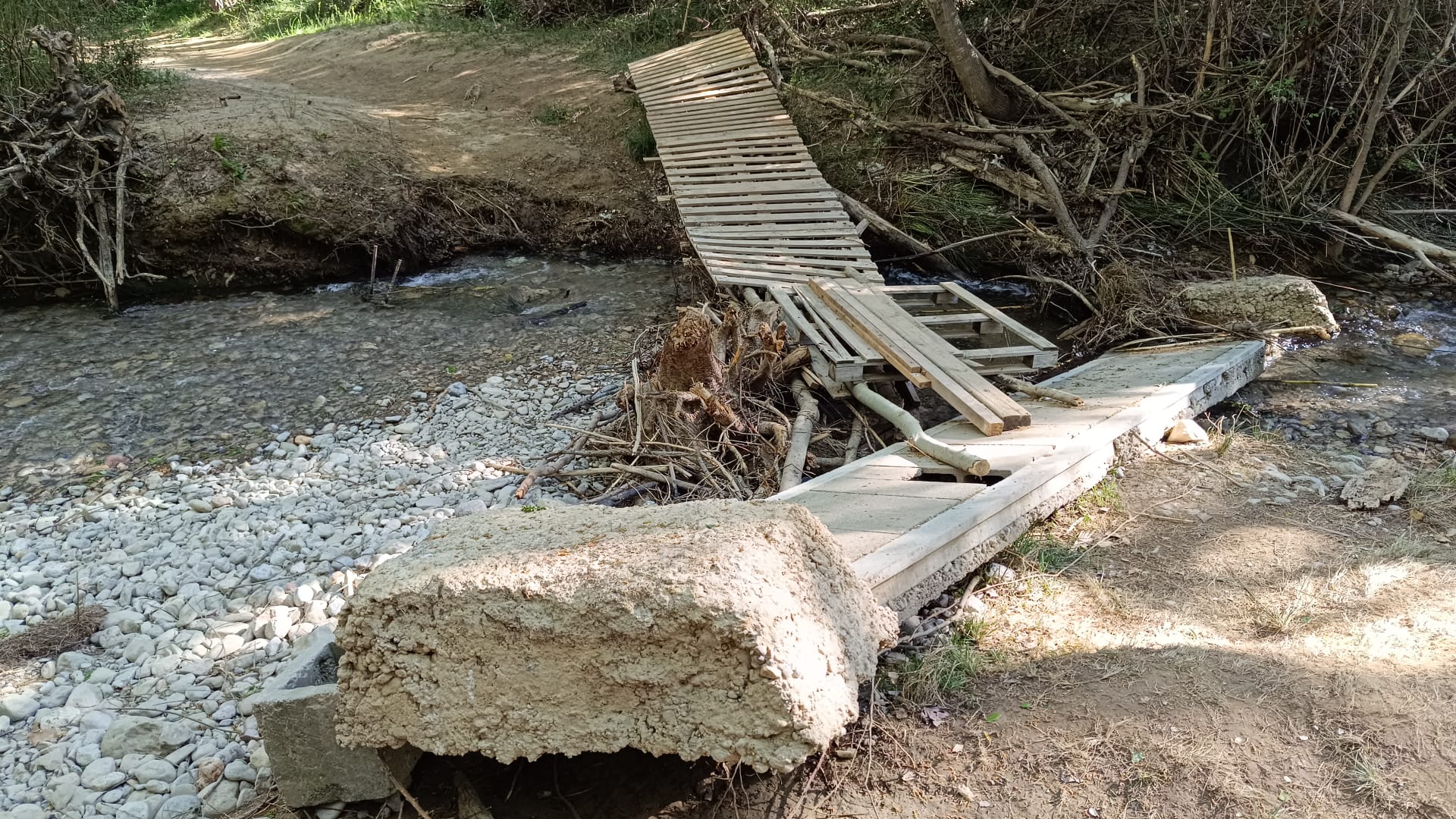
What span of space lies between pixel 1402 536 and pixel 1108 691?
A: 5.46 feet

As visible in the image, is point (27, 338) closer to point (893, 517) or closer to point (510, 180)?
point (510, 180)

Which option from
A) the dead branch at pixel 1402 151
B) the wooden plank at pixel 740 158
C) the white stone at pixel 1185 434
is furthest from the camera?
the wooden plank at pixel 740 158

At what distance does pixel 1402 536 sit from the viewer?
11.5ft

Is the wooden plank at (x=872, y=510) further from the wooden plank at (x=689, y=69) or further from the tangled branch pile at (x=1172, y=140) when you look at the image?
the wooden plank at (x=689, y=69)

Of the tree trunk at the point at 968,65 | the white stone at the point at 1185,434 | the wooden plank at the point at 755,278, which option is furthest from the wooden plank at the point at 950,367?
the tree trunk at the point at 968,65

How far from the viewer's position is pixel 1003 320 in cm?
577

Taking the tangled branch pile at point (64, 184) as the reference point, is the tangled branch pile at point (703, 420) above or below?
below

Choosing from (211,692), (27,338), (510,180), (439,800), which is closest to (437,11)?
(510,180)

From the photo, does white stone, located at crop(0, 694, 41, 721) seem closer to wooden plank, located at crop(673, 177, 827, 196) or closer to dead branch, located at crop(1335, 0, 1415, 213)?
wooden plank, located at crop(673, 177, 827, 196)

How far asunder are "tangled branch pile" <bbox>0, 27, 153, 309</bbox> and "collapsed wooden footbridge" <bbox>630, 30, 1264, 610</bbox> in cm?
458

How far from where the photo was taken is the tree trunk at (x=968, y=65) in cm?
746

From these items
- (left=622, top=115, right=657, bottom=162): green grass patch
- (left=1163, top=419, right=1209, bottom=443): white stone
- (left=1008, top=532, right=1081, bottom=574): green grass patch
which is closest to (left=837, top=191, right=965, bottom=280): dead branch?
(left=622, top=115, right=657, bottom=162): green grass patch

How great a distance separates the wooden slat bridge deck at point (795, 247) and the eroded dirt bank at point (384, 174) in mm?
700

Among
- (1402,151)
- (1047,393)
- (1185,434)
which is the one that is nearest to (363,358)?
(1047,393)
